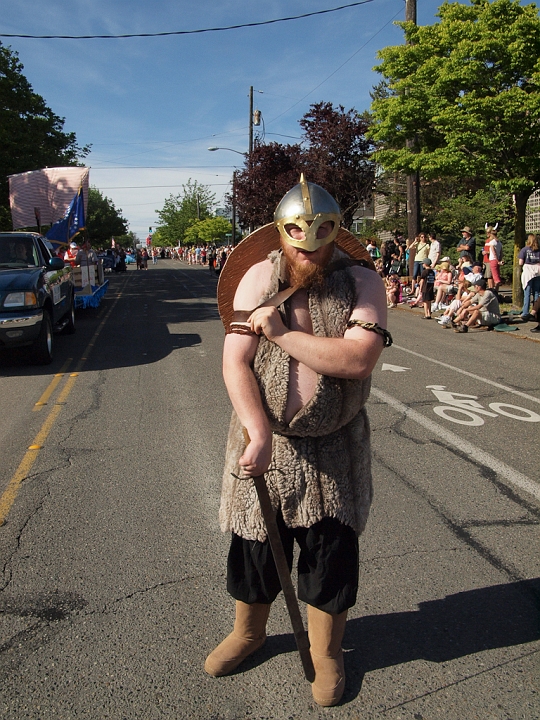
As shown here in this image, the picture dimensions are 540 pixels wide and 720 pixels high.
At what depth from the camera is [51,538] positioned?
3.85 m

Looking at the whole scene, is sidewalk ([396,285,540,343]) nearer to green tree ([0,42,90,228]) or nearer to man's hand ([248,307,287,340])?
man's hand ([248,307,287,340])

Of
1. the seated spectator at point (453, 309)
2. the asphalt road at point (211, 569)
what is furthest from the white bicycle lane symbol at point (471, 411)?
the seated spectator at point (453, 309)

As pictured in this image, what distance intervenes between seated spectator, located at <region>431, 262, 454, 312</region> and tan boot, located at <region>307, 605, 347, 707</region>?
45.5ft

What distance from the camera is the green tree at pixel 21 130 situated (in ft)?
73.0

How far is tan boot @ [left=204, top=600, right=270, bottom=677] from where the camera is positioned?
2.60 metres

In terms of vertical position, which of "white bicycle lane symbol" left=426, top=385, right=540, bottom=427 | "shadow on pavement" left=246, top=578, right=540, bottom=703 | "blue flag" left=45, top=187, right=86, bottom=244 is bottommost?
"shadow on pavement" left=246, top=578, right=540, bottom=703

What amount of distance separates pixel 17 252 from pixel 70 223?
685cm

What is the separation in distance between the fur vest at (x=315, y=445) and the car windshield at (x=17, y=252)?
29.7 feet

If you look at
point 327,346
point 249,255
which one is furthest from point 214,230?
point 327,346

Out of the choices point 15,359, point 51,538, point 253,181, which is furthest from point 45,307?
point 253,181

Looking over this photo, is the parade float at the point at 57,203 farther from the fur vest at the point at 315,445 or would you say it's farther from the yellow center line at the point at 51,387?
the fur vest at the point at 315,445

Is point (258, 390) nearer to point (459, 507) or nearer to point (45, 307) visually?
point (459, 507)

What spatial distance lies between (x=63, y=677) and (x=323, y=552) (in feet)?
3.86

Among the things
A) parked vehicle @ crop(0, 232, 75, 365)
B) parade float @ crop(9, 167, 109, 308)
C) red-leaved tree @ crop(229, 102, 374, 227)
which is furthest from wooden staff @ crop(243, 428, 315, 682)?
red-leaved tree @ crop(229, 102, 374, 227)
